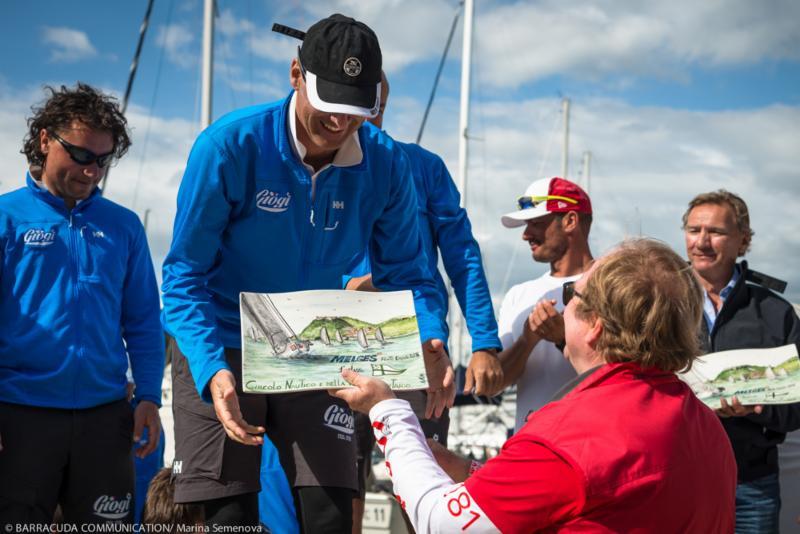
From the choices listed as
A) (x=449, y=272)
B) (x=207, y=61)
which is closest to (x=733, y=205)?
(x=449, y=272)

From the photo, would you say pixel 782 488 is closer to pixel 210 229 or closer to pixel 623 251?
pixel 623 251

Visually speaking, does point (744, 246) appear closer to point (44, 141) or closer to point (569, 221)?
point (569, 221)

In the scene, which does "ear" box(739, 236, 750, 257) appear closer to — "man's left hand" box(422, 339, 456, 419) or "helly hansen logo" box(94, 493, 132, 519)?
"man's left hand" box(422, 339, 456, 419)

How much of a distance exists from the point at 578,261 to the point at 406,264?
198 centimetres

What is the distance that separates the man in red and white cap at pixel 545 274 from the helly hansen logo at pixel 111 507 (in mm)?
2154

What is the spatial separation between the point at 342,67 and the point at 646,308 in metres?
1.29

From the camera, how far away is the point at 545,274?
5465 millimetres

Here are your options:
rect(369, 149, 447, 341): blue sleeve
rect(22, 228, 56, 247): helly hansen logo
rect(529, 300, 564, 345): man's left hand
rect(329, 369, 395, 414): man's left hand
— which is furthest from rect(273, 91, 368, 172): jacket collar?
rect(529, 300, 564, 345): man's left hand

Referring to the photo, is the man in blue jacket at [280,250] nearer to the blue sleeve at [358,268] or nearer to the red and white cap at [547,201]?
the blue sleeve at [358,268]

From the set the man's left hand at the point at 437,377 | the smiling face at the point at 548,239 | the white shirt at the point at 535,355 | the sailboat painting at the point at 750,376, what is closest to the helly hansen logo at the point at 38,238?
the man's left hand at the point at 437,377

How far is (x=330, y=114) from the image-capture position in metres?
3.03

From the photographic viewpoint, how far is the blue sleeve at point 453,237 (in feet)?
15.0

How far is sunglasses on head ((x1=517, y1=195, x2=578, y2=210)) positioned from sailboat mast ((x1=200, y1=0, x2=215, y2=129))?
8026 millimetres

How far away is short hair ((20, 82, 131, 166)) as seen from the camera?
4.09 m
